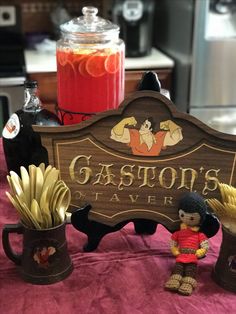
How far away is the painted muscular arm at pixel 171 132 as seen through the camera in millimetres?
932

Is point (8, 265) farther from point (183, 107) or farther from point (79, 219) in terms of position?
point (183, 107)

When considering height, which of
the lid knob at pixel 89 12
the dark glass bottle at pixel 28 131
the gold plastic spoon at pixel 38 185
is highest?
the lid knob at pixel 89 12

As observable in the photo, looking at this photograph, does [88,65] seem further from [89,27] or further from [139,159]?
[139,159]

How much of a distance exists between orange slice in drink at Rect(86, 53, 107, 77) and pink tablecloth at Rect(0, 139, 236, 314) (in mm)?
420

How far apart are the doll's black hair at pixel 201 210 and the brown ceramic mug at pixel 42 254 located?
0.21 meters

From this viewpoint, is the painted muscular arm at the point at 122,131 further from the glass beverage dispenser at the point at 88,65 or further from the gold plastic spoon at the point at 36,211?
the glass beverage dispenser at the point at 88,65

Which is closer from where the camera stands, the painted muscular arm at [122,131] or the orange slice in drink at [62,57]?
the painted muscular arm at [122,131]

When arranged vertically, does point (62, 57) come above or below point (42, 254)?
above

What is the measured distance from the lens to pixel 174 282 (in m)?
0.88

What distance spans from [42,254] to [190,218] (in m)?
0.26

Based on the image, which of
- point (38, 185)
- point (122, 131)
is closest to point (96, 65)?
point (122, 131)

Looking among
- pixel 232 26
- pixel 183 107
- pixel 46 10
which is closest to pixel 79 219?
pixel 183 107

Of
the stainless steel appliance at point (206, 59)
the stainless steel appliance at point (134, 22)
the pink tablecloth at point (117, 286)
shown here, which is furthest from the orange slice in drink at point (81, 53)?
the stainless steel appliance at point (134, 22)

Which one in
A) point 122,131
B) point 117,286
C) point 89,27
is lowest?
point 117,286
